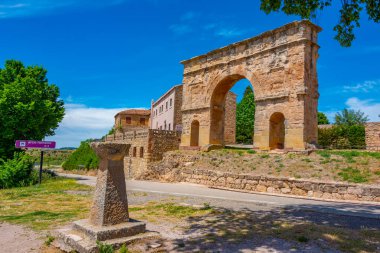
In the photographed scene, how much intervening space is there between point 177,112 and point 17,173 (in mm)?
21960

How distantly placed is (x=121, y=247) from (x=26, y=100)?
16.2 m

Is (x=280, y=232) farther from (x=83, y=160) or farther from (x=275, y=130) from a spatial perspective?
(x=83, y=160)

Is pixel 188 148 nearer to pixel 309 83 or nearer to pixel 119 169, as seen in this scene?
pixel 309 83

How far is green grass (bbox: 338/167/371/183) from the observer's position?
10484 millimetres

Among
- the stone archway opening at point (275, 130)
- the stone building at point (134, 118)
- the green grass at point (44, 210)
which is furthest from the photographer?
the stone building at point (134, 118)

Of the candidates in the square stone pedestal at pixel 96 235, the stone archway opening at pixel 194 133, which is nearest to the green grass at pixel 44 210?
the square stone pedestal at pixel 96 235

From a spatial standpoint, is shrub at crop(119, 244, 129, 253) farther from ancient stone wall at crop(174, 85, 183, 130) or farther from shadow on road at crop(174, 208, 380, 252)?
ancient stone wall at crop(174, 85, 183, 130)

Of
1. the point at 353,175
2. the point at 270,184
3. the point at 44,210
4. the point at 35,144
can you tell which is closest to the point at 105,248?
the point at 44,210

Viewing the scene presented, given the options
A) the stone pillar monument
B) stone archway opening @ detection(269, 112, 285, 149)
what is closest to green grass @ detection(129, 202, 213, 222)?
the stone pillar monument

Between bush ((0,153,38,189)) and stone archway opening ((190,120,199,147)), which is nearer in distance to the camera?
bush ((0,153,38,189))

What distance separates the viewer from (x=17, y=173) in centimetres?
1505

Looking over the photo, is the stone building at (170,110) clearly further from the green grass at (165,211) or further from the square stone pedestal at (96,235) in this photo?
the square stone pedestal at (96,235)

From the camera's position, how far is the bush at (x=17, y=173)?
14477 mm

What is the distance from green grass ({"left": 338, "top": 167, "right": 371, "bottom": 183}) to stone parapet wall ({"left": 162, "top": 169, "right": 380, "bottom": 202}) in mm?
1147
